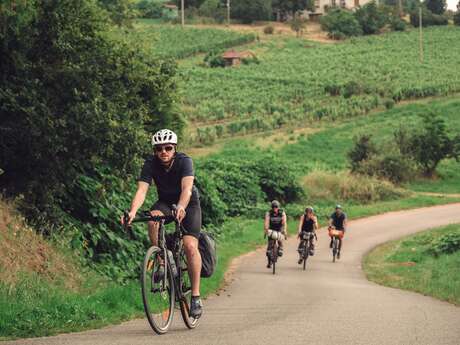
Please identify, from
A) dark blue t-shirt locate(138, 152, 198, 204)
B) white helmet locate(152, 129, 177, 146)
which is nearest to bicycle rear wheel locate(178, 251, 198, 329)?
dark blue t-shirt locate(138, 152, 198, 204)

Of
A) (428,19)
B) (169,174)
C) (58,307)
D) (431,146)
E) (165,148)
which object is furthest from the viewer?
(428,19)

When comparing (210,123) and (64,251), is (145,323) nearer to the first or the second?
(64,251)

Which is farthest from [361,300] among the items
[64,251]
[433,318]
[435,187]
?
[435,187]

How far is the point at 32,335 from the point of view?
9.93 meters

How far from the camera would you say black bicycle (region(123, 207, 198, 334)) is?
9.80m

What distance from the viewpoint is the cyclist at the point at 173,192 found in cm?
1012

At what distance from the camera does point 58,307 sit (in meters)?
11.3

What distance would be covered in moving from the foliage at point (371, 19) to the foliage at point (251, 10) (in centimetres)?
1425

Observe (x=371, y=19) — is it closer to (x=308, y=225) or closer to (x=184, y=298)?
(x=308, y=225)

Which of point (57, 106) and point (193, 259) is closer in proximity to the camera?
point (193, 259)

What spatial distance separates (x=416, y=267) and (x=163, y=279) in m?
18.4

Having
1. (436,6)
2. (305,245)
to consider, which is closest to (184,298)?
(305,245)

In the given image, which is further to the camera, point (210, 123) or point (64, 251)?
point (210, 123)

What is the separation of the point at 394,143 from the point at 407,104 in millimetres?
28484
